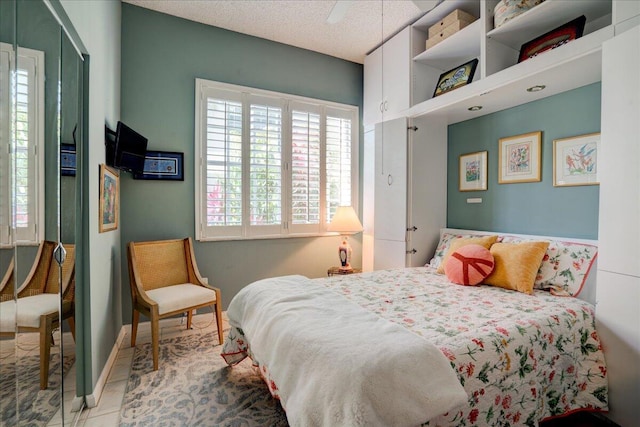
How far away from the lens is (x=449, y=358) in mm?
1310

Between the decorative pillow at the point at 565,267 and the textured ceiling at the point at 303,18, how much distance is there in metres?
2.24

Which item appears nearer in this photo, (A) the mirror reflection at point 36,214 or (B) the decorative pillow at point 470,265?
(A) the mirror reflection at point 36,214

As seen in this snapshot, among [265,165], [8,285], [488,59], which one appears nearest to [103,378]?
[8,285]

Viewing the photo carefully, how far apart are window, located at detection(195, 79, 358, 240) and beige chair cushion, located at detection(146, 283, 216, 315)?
60 centimetres

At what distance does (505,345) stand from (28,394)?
6.80 ft

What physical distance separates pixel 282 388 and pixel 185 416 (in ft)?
2.91

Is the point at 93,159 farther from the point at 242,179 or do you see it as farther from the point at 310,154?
the point at 310,154

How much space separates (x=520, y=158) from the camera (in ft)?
8.82

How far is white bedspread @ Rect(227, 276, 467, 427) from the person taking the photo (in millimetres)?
1101

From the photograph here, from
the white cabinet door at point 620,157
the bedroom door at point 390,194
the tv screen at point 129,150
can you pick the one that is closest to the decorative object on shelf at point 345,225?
the bedroom door at point 390,194

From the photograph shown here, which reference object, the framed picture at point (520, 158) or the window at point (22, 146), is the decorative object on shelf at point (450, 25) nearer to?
the framed picture at point (520, 158)

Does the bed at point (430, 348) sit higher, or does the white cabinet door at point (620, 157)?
the white cabinet door at point (620, 157)

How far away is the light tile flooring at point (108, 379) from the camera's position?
4.12ft

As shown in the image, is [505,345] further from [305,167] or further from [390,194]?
[305,167]
